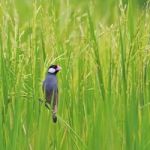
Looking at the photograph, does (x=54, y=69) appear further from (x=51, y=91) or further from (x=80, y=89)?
(x=80, y=89)

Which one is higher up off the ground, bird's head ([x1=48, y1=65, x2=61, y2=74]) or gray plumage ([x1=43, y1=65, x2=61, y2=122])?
bird's head ([x1=48, y1=65, x2=61, y2=74])

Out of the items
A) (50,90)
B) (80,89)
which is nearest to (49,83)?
(50,90)

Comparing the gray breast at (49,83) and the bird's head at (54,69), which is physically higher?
the bird's head at (54,69)

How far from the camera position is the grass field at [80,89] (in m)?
3.89

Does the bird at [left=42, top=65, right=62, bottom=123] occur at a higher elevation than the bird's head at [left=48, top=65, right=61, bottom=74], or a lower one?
lower

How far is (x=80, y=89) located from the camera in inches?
165

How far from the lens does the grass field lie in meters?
3.89

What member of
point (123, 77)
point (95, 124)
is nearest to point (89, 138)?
point (95, 124)

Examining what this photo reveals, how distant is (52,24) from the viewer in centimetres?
412

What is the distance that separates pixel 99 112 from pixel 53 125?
258 mm

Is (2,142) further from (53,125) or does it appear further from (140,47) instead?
(140,47)

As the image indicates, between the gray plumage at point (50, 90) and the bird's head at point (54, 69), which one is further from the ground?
the bird's head at point (54, 69)

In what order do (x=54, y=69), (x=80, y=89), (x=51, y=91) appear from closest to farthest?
(x=51, y=91)
(x=54, y=69)
(x=80, y=89)

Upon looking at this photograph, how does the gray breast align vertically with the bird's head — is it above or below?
below
